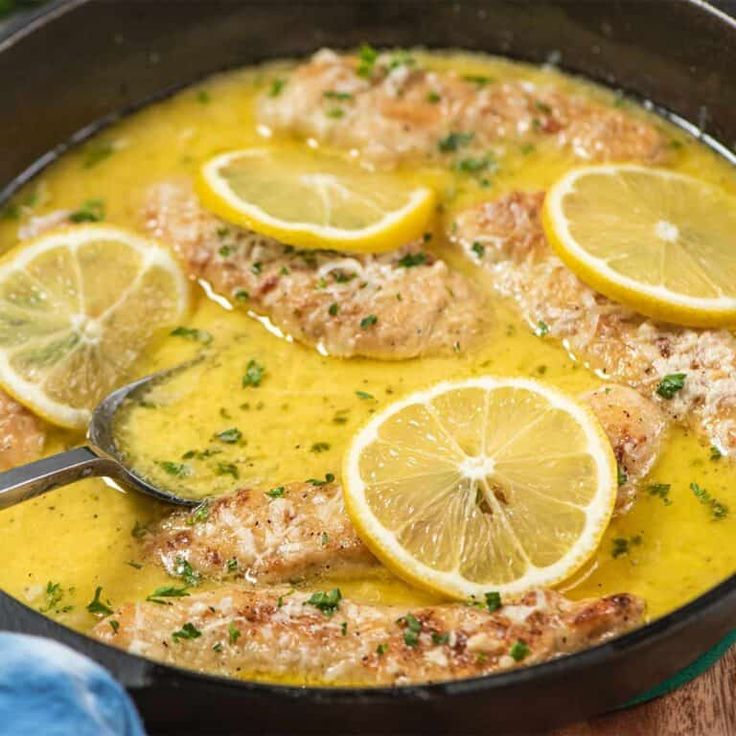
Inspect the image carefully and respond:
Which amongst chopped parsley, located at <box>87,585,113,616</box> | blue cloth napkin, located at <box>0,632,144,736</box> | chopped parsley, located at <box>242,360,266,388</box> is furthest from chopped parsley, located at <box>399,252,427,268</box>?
blue cloth napkin, located at <box>0,632,144,736</box>

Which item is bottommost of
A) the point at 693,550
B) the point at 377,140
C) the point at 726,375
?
the point at 693,550

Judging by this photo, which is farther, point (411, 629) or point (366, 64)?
point (366, 64)

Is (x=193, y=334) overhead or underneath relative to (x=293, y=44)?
underneath

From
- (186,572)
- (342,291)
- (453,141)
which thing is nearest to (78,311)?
(342,291)

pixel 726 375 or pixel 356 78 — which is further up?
pixel 356 78

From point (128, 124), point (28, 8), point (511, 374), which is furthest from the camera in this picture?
point (28, 8)

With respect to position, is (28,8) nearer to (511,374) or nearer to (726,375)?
(511,374)

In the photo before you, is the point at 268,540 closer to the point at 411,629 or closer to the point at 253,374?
the point at 411,629

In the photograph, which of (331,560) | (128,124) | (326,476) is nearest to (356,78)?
(128,124)

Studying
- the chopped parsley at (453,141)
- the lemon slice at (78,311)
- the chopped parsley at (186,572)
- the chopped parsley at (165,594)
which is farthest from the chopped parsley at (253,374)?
the chopped parsley at (453,141)
